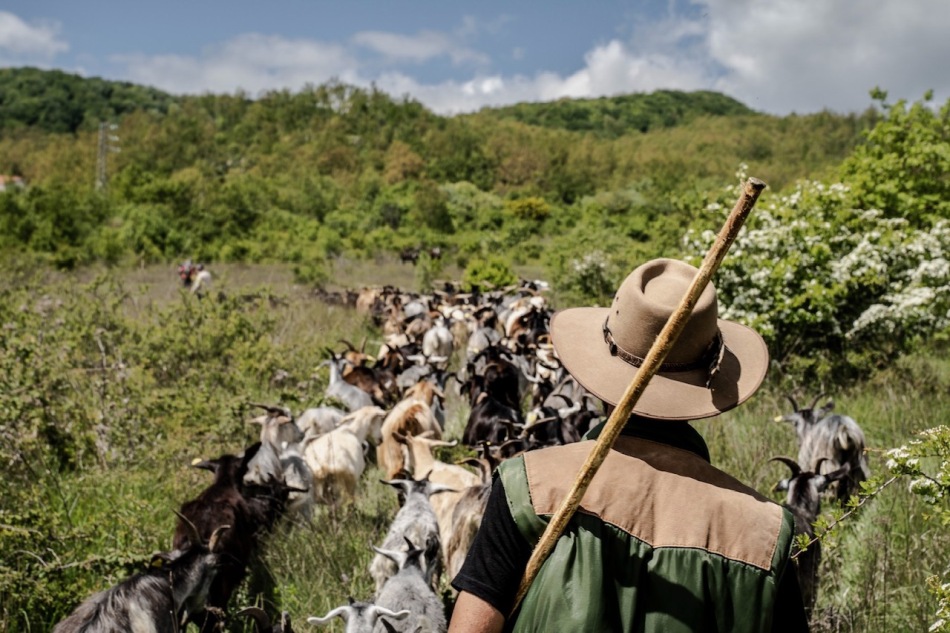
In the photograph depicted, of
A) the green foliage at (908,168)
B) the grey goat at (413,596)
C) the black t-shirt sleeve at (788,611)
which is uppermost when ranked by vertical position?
the green foliage at (908,168)

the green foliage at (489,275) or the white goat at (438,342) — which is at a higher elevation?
the green foliage at (489,275)

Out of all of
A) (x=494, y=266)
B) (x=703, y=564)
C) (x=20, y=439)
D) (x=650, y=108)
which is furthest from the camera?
(x=650, y=108)

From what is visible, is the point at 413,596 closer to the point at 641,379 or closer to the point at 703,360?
the point at 703,360

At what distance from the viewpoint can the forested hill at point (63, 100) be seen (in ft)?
307

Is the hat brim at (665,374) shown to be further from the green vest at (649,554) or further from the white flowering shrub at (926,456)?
the white flowering shrub at (926,456)

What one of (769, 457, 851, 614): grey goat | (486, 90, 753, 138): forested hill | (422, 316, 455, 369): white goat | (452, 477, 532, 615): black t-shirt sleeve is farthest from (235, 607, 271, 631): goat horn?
(486, 90, 753, 138): forested hill

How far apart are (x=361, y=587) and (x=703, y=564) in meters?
3.38

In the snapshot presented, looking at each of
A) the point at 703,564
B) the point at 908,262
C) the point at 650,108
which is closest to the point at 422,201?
the point at 908,262

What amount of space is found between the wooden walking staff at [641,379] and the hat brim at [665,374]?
4.2 inches

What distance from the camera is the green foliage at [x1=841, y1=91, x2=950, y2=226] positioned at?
33.6ft

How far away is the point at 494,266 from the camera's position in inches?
875

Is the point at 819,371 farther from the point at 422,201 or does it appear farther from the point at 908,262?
the point at 422,201

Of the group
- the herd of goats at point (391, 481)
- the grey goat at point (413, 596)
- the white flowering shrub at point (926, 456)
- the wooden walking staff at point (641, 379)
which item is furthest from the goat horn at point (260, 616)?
the white flowering shrub at point (926, 456)

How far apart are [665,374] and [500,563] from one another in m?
0.57
